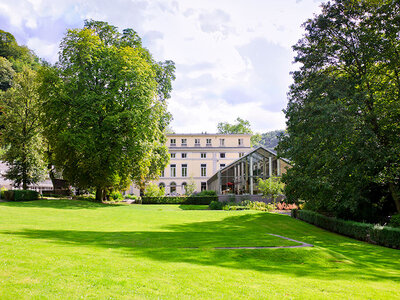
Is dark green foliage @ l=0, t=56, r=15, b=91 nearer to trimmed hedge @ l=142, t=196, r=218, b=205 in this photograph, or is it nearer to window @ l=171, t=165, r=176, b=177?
window @ l=171, t=165, r=176, b=177

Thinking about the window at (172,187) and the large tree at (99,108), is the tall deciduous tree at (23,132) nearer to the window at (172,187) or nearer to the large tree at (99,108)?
the large tree at (99,108)

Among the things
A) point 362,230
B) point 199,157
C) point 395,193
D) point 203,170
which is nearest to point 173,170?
point 199,157

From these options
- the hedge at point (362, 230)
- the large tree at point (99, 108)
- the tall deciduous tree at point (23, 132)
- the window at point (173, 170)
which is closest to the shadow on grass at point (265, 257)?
the hedge at point (362, 230)

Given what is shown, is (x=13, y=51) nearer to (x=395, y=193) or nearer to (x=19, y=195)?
(x=19, y=195)

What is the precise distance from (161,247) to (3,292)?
526 cm

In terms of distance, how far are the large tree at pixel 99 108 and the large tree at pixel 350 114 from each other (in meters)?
14.1

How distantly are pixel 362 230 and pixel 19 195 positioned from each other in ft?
87.4

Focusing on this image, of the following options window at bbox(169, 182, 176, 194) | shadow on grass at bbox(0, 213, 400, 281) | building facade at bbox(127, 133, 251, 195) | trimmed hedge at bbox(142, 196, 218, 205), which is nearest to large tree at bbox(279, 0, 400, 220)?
shadow on grass at bbox(0, 213, 400, 281)

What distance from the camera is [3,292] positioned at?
4562 mm

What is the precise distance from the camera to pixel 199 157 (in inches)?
2653

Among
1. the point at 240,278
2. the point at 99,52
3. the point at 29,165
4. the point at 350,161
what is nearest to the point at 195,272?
the point at 240,278

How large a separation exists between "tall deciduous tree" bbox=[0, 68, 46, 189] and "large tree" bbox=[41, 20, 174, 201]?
411 cm

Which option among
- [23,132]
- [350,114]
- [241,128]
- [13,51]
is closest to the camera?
[350,114]

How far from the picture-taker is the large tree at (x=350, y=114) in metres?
15.7
